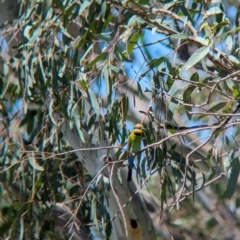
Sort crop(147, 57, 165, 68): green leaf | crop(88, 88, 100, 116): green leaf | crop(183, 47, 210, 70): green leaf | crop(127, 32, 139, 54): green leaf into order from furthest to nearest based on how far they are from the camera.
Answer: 1. crop(88, 88, 100, 116): green leaf
2. crop(127, 32, 139, 54): green leaf
3. crop(147, 57, 165, 68): green leaf
4. crop(183, 47, 210, 70): green leaf

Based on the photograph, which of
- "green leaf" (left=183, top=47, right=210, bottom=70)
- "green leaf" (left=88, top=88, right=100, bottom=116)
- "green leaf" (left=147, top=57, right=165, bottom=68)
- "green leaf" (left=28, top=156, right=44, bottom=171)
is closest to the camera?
"green leaf" (left=183, top=47, right=210, bottom=70)

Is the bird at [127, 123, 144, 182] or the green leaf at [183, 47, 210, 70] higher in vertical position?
the green leaf at [183, 47, 210, 70]

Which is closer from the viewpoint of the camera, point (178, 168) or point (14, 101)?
point (178, 168)

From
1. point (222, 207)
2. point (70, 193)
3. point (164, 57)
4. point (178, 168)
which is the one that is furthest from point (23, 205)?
point (222, 207)

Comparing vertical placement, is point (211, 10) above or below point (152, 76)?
A: above

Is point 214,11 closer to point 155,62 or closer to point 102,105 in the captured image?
point 155,62

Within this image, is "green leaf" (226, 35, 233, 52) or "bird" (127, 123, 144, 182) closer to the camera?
"bird" (127, 123, 144, 182)

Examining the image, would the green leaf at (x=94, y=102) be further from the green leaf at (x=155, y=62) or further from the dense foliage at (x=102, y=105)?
the green leaf at (x=155, y=62)

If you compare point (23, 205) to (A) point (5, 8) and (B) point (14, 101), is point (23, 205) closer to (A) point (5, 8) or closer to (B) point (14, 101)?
(B) point (14, 101)

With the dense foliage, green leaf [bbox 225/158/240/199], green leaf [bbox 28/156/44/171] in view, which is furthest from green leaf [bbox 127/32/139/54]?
green leaf [bbox 28/156/44/171]

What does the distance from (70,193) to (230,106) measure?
1.52 metres

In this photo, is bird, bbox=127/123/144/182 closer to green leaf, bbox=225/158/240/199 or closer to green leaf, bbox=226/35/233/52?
green leaf, bbox=225/158/240/199

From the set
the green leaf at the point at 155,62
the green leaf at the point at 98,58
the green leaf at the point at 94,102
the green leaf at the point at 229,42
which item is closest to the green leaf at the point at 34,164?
the green leaf at the point at 94,102

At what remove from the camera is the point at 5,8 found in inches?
171
